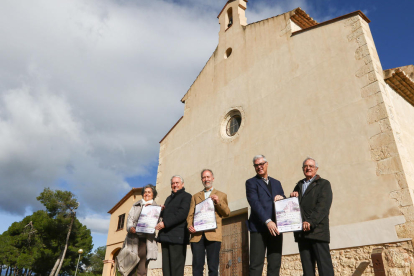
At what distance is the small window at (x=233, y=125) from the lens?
29.0 feet

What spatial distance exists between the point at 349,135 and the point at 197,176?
512 centimetres

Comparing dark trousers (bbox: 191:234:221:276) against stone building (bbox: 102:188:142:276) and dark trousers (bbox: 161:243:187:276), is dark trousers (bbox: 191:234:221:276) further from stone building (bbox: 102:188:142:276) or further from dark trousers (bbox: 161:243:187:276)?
stone building (bbox: 102:188:142:276)

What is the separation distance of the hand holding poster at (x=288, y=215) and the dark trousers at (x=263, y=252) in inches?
8.3

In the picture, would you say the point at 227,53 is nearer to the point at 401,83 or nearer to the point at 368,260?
the point at 401,83

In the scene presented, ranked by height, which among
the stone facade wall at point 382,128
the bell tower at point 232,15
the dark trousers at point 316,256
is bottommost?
the dark trousers at point 316,256

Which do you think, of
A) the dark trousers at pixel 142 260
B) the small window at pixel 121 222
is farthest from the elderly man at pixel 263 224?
the small window at pixel 121 222

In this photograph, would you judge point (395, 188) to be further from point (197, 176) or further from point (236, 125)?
point (197, 176)

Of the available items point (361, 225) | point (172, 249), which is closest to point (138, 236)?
point (172, 249)

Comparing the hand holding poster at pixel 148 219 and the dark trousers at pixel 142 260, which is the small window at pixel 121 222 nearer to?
the dark trousers at pixel 142 260

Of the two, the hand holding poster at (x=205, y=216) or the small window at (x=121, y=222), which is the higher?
the small window at (x=121, y=222)

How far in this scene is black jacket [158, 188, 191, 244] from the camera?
379 cm

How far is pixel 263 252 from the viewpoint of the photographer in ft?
10.6

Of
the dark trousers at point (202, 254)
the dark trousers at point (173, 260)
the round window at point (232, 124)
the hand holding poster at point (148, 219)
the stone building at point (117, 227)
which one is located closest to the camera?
the dark trousers at point (202, 254)

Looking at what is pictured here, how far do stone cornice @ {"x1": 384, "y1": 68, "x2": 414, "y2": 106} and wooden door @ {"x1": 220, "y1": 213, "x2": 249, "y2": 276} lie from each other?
15.0ft
